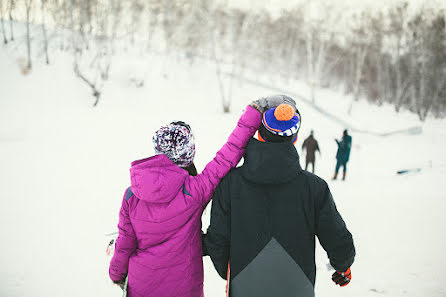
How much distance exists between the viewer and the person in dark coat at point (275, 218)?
4.02 feet

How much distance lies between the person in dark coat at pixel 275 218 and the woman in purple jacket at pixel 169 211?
118 mm

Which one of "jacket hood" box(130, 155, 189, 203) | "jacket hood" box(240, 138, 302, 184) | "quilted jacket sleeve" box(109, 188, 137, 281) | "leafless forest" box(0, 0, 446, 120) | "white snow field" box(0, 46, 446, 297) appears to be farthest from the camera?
"leafless forest" box(0, 0, 446, 120)

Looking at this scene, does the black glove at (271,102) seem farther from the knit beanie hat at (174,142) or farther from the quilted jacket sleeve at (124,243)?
the quilted jacket sleeve at (124,243)

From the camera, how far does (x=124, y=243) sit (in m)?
1.47

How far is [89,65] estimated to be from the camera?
57.1ft

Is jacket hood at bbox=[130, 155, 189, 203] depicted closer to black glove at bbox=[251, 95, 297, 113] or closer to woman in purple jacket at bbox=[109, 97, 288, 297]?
woman in purple jacket at bbox=[109, 97, 288, 297]

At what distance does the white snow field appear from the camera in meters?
2.96

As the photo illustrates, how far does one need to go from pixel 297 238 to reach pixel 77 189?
5.80 m

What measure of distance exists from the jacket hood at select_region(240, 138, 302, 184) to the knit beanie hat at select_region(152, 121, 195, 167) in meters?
0.43

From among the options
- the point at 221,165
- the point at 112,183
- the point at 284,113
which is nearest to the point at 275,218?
the point at 221,165

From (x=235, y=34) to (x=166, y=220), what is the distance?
2800cm

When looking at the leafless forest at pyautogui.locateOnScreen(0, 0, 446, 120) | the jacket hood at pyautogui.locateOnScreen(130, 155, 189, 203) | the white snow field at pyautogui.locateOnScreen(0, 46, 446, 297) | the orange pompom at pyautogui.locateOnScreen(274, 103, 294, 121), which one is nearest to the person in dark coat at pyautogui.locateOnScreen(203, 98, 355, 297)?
the orange pompom at pyautogui.locateOnScreen(274, 103, 294, 121)

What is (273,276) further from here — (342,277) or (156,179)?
(156,179)

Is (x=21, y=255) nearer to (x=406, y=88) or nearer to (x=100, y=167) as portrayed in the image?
(x=100, y=167)
